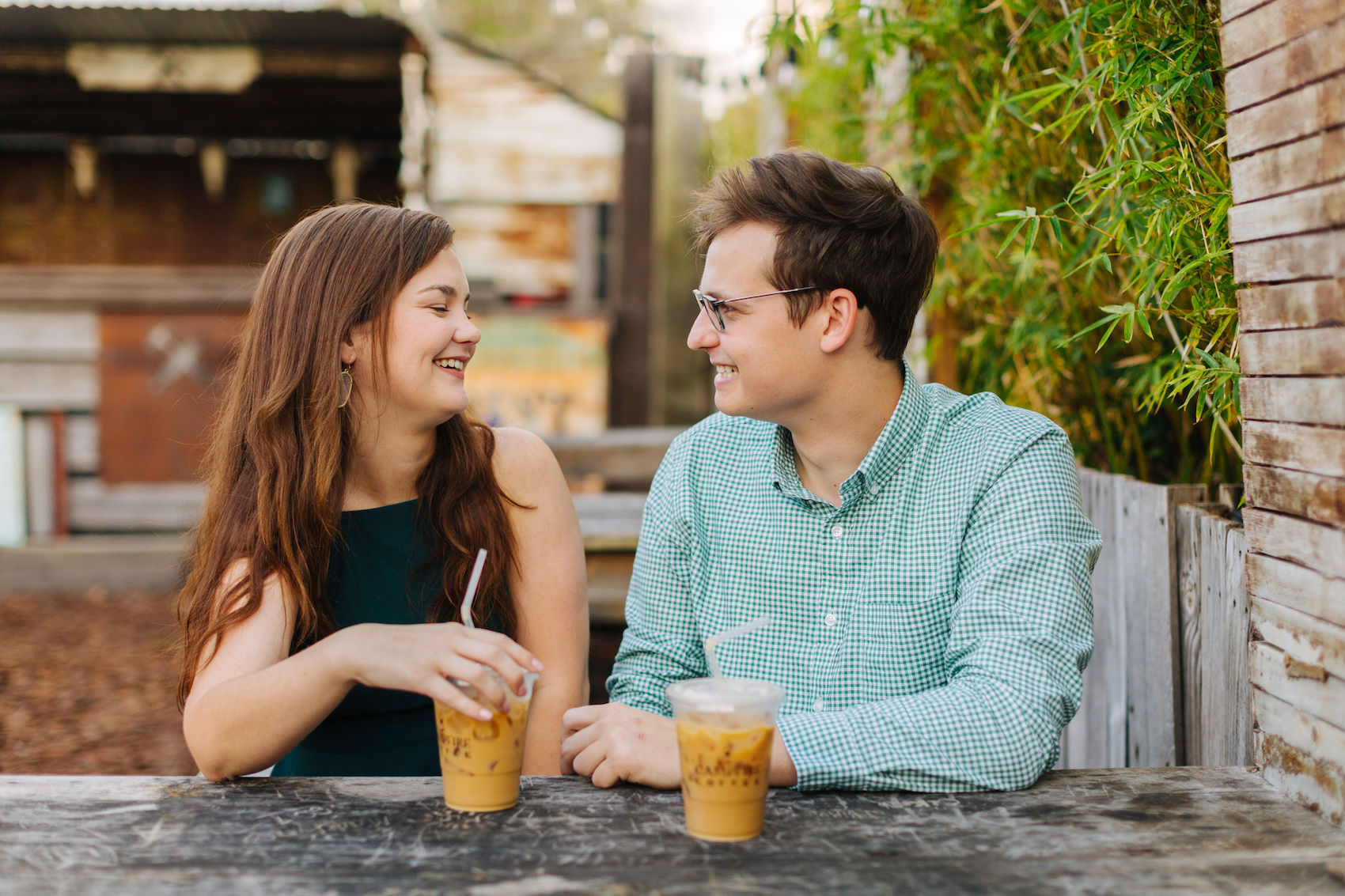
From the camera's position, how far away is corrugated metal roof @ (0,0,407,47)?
4.78 meters

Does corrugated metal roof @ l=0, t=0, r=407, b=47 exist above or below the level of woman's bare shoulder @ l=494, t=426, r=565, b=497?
above

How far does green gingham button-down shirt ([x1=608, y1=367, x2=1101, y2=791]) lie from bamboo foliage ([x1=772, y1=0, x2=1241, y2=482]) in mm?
315

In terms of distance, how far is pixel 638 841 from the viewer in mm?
1202

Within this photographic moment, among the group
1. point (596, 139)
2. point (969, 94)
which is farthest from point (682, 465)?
point (596, 139)

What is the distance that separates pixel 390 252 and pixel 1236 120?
1.23 meters

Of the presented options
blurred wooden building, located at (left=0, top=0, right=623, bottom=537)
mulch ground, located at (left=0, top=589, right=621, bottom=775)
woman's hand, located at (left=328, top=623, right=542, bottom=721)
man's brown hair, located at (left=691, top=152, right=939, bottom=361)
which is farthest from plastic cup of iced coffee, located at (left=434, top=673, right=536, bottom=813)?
blurred wooden building, located at (left=0, top=0, right=623, bottom=537)

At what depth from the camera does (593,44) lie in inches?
779

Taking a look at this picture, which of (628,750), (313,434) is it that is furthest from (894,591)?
(313,434)

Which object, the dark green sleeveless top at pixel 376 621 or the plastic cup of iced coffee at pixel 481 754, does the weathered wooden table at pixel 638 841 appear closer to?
the plastic cup of iced coffee at pixel 481 754

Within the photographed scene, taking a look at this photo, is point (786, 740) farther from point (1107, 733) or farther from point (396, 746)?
point (1107, 733)

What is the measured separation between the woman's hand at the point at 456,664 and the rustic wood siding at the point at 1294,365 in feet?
2.94

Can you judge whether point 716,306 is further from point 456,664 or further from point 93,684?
point 93,684

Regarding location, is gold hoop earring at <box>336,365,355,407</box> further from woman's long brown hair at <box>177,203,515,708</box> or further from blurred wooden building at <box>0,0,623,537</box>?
blurred wooden building at <box>0,0,623,537</box>

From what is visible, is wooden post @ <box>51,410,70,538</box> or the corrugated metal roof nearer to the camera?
the corrugated metal roof
